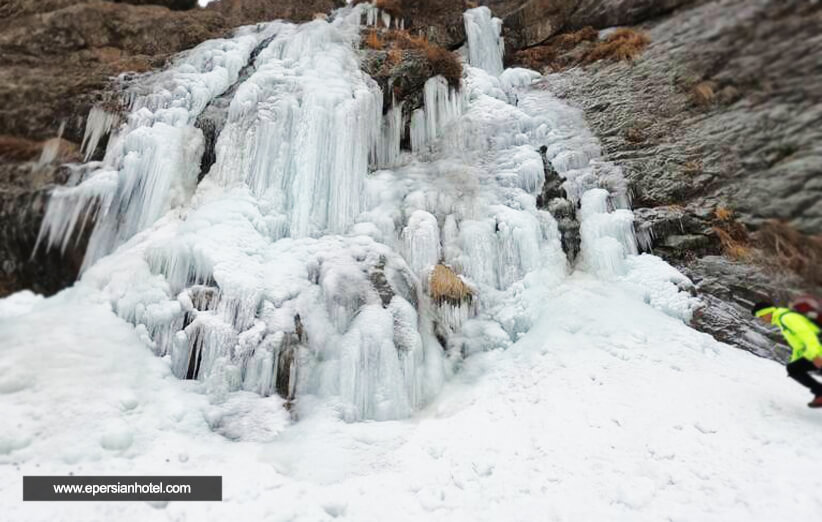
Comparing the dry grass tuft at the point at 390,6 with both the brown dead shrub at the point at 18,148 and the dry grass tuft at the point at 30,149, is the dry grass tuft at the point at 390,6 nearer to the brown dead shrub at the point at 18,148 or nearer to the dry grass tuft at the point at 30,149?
the dry grass tuft at the point at 30,149

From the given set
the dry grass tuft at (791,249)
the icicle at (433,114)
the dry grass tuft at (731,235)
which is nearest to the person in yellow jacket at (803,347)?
the dry grass tuft at (791,249)

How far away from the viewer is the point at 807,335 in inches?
176

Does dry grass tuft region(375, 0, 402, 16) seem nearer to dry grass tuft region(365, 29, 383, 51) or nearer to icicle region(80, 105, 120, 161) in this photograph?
dry grass tuft region(365, 29, 383, 51)

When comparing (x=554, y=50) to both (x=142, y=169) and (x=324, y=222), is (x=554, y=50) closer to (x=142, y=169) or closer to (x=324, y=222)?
(x=324, y=222)

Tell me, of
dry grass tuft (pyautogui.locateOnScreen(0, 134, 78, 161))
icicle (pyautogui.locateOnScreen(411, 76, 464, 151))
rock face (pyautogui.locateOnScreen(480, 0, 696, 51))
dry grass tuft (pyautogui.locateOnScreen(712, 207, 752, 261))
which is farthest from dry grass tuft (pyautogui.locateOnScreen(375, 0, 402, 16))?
dry grass tuft (pyautogui.locateOnScreen(712, 207, 752, 261))

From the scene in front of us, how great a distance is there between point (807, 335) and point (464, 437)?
360 centimetres

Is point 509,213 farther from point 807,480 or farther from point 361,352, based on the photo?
point 807,480

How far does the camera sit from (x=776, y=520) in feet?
11.3

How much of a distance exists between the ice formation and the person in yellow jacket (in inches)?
82.7

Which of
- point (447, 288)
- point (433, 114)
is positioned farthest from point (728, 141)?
point (433, 114)

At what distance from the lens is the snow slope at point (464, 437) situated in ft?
12.7

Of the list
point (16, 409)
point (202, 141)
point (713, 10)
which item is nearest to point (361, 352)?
point (16, 409)

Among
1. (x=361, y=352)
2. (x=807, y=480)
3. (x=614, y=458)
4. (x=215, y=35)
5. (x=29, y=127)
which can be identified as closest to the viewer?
(x=807, y=480)

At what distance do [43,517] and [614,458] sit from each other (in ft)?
16.3
